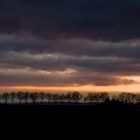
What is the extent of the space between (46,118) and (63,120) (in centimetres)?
733

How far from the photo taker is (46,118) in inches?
6009

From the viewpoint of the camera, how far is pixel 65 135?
12194 centimetres

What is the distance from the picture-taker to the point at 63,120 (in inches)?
5851

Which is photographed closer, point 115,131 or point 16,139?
point 16,139

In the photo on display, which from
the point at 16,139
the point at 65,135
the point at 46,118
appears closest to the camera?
the point at 16,139

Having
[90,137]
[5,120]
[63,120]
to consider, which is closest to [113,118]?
[63,120]

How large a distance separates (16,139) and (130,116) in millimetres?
46773

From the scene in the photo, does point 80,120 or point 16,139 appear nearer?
point 16,139

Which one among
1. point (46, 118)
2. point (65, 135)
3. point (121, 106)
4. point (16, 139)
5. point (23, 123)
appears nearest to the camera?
point (16, 139)

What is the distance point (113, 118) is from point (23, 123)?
3028 cm

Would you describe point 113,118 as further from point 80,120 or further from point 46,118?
point 46,118

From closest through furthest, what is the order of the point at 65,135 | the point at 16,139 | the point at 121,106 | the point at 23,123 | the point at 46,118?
the point at 16,139
the point at 65,135
the point at 23,123
the point at 46,118
the point at 121,106

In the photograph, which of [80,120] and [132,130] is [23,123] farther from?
[132,130]

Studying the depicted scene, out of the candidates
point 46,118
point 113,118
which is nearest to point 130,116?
point 113,118
